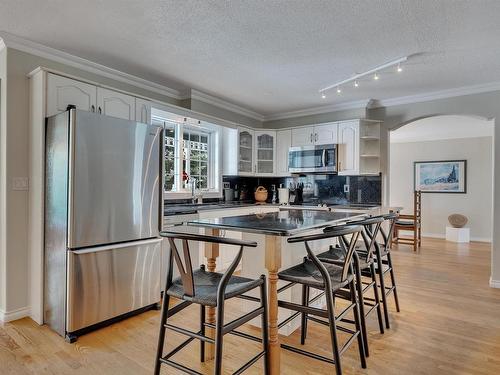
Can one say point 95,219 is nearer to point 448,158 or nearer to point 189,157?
point 189,157

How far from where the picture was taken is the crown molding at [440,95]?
12.7ft

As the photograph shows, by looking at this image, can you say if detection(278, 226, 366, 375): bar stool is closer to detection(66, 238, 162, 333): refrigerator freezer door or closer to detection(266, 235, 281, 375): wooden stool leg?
detection(266, 235, 281, 375): wooden stool leg

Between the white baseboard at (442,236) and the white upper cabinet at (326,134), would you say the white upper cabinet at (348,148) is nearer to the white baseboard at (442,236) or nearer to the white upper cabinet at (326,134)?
the white upper cabinet at (326,134)

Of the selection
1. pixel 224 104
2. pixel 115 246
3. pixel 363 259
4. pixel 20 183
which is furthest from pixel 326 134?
pixel 20 183

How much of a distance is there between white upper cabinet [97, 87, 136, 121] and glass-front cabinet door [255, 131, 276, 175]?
2510 millimetres

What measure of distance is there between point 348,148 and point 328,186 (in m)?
0.77

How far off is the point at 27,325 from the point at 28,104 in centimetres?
186

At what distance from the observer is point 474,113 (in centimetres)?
402

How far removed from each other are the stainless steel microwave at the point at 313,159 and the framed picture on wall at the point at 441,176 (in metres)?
4.00

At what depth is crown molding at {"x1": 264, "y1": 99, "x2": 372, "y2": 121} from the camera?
15.3 feet

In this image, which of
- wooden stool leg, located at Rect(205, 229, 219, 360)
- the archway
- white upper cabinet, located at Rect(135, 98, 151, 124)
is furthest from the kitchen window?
the archway

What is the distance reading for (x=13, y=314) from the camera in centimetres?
267

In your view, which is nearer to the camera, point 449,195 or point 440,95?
point 440,95

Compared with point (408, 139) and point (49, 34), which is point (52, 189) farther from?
point (408, 139)
